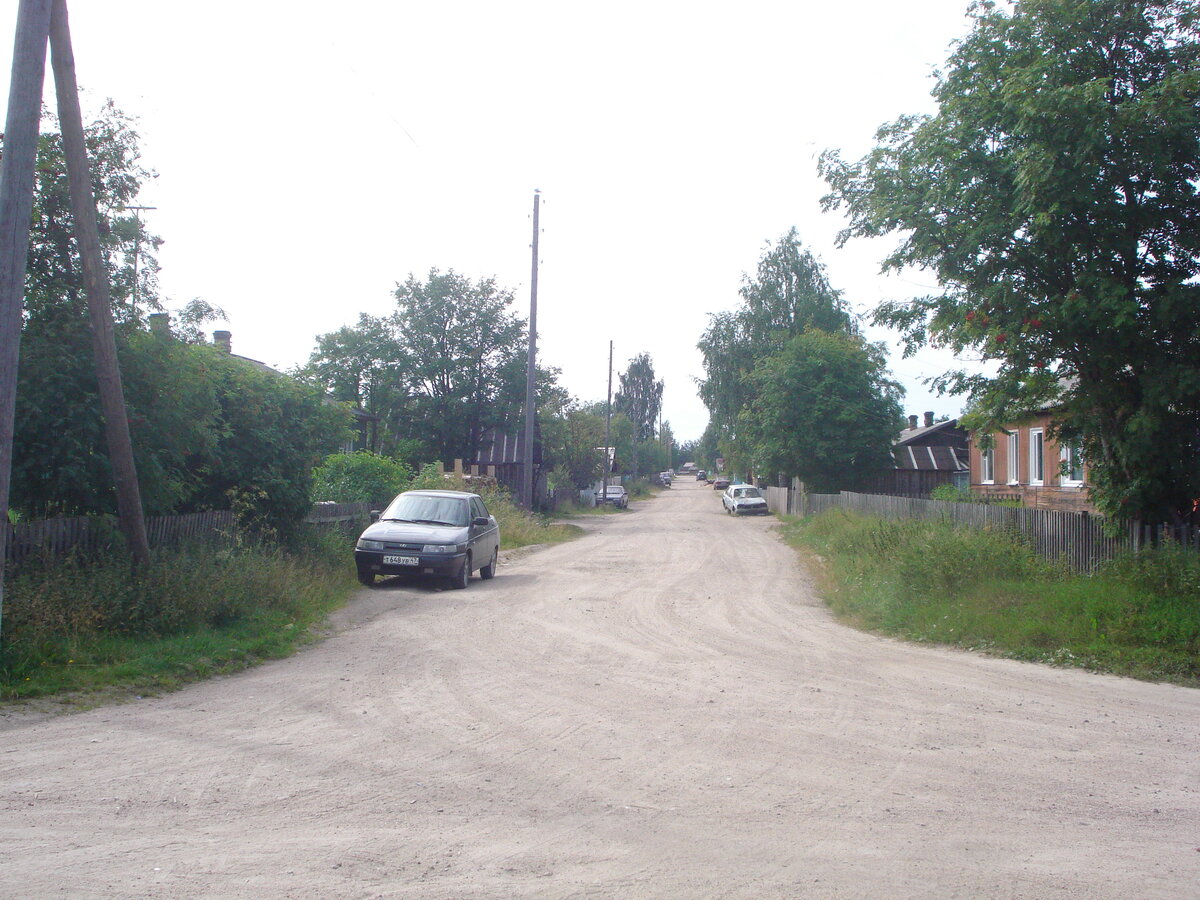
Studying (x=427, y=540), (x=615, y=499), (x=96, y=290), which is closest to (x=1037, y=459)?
(x=427, y=540)

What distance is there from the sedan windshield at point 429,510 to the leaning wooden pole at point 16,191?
8.72 meters

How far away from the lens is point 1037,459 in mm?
27062

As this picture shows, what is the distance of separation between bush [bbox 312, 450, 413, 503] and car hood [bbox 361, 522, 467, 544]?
255 inches

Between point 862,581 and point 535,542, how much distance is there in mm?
14608

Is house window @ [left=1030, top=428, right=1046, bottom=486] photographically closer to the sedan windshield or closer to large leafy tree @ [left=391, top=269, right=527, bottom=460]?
the sedan windshield

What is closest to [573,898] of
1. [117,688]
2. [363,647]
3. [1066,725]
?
[1066,725]

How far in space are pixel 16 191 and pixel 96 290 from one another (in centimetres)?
174

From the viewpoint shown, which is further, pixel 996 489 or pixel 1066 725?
pixel 996 489

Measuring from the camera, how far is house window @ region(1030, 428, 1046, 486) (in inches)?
1049

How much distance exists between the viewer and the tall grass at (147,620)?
8.03 m

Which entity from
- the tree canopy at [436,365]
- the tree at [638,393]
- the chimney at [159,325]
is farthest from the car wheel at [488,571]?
the tree at [638,393]

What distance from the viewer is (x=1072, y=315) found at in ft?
36.7

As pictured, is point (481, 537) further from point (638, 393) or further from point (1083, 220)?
point (638, 393)

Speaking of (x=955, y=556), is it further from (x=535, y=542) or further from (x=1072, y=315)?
(x=535, y=542)
